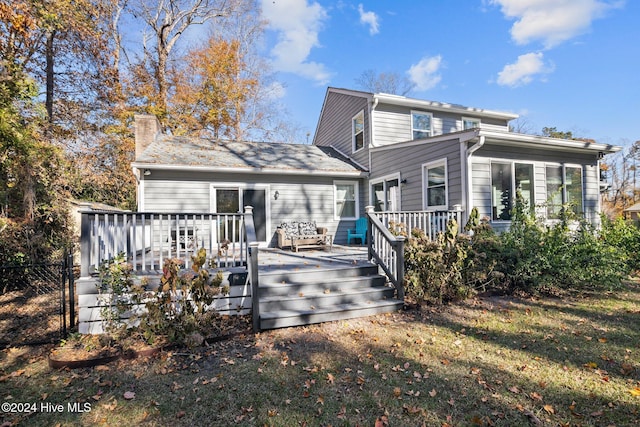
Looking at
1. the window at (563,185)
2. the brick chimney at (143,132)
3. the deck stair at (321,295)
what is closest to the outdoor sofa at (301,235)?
the deck stair at (321,295)

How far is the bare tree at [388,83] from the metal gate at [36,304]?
78.7ft

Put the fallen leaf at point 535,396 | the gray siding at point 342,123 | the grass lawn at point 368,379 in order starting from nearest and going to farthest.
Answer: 1. the grass lawn at point 368,379
2. the fallen leaf at point 535,396
3. the gray siding at point 342,123

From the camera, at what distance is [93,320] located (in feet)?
14.1

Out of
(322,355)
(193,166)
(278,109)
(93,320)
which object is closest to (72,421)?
(93,320)

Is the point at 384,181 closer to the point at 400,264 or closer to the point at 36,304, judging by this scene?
the point at 400,264

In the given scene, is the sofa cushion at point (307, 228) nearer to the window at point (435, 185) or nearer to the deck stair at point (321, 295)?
the window at point (435, 185)

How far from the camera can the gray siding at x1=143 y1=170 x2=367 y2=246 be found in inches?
357

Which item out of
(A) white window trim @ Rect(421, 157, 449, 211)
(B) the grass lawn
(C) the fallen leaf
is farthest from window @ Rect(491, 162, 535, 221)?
(C) the fallen leaf

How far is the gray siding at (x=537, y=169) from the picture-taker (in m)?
7.37

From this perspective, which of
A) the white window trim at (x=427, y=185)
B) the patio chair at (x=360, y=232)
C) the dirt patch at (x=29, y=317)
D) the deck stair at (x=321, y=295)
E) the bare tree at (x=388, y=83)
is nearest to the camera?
the dirt patch at (x=29, y=317)

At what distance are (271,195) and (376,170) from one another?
3680 mm

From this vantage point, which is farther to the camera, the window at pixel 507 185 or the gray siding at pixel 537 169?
the window at pixel 507 185

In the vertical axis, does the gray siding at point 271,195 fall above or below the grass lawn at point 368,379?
above

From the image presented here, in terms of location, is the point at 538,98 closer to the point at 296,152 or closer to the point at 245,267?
the point at 296,152
